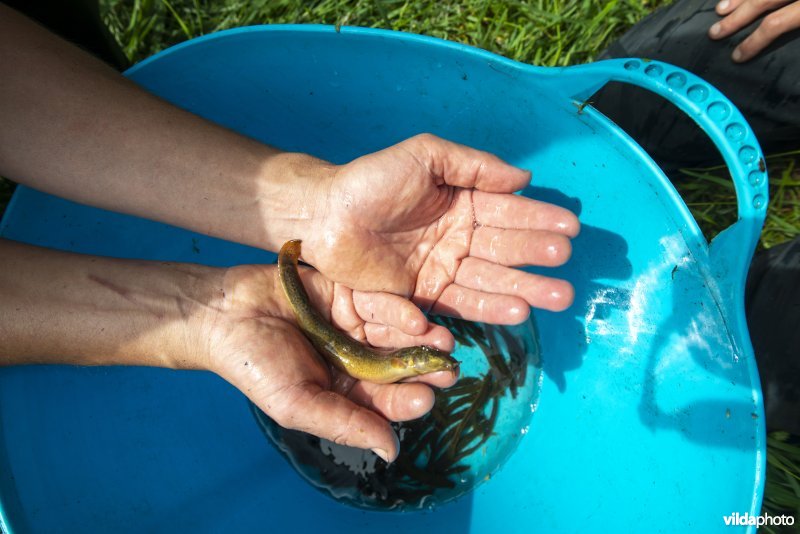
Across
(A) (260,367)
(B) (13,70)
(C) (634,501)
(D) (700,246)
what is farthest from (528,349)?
(B) (13,70)

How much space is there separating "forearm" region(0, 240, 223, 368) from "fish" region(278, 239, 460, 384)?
392 mm

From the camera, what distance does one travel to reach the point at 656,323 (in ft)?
10.3

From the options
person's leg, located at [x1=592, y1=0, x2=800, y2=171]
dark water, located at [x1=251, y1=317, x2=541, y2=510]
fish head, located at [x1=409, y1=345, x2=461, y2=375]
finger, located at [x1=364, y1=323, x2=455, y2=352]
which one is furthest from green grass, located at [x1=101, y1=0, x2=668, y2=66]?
fish head, located at [x1=409, y1=345, x2=461, y2=375]

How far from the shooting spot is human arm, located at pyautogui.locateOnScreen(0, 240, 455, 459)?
8.33 ft

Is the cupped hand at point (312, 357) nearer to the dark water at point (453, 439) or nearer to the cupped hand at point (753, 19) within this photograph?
the dark water at point (453, 439)

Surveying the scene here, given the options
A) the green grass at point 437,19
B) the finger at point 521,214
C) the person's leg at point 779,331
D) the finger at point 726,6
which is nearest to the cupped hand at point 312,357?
the finger at point 521,214

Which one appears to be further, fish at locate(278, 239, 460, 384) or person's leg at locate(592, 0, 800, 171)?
person's leg at locate(592, 0, 800, 171)

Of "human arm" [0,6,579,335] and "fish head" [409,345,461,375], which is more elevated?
"human arm" [0,6,579,335]

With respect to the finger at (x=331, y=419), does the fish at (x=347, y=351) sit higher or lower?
higher

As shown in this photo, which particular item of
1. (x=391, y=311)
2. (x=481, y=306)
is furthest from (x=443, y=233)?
(x=391, y=311)

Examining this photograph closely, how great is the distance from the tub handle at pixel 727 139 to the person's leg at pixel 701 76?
3.91 ft

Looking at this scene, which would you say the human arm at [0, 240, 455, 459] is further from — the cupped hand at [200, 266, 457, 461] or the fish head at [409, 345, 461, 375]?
the fish head at [409, 345, 461, 375]

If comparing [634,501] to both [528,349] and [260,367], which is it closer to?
[528,349]

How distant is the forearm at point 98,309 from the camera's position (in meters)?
2.60
